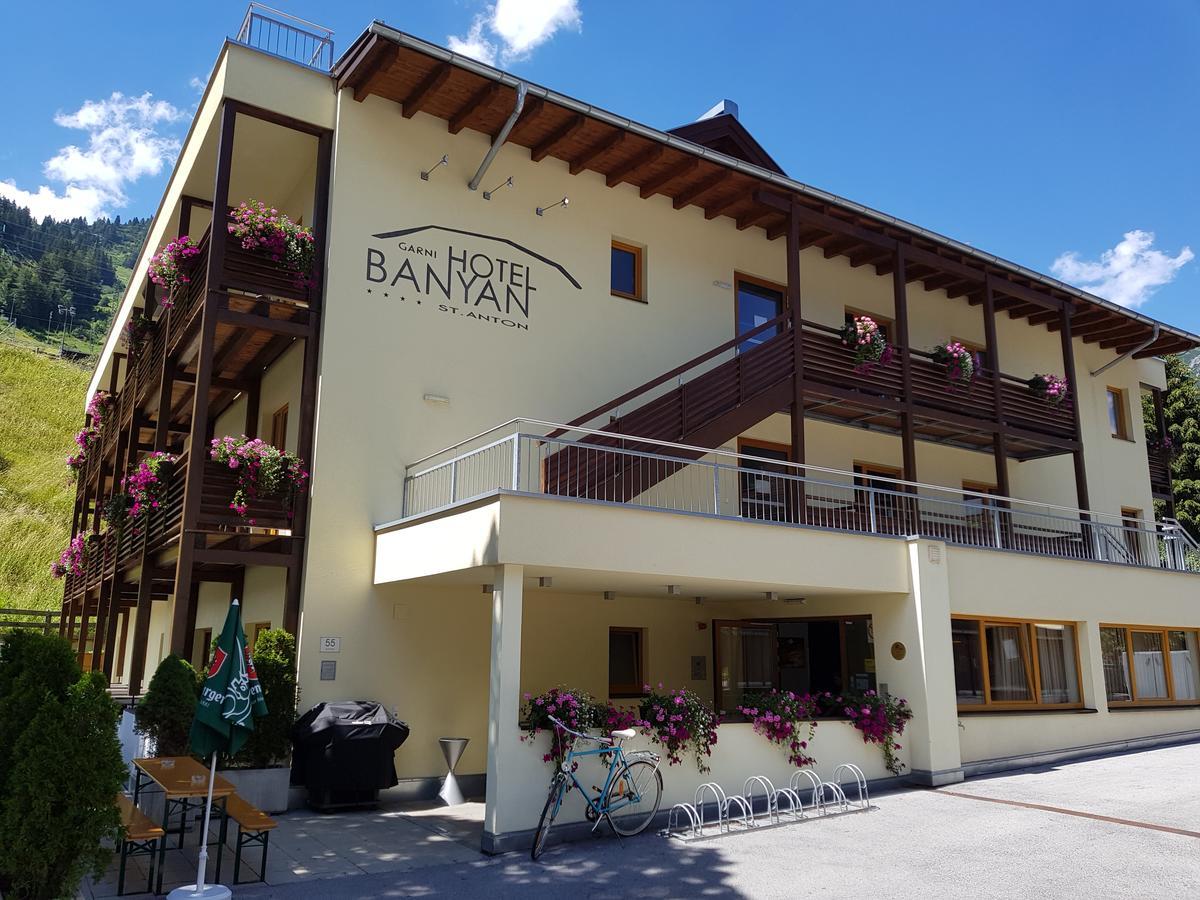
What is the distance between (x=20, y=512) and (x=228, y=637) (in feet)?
129

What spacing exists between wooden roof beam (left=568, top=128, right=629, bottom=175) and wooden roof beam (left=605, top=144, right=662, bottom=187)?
46 centimetres

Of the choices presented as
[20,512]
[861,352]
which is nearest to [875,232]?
[861,352]

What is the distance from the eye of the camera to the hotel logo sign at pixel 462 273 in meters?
Result: 12.1

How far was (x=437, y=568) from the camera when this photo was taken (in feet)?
32.1

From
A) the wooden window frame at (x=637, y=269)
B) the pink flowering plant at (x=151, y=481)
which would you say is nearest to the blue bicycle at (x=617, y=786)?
the pink flowering plant at (x=151, y=481)

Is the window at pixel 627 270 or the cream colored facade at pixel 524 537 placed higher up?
the window at pixel 627 270

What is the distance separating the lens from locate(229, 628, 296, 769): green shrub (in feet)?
32.1

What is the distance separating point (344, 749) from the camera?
32.4 feet

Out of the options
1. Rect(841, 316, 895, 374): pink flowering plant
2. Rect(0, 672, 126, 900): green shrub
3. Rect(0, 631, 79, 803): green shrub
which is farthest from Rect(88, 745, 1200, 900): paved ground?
Rect(841, 316, 895, 374): pink flowering plant

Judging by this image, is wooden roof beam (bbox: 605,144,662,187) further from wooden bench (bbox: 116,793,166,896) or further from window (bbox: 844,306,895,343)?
wooden bench (bbox: 116,793,166,896)

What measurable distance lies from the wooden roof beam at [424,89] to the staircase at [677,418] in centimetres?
477

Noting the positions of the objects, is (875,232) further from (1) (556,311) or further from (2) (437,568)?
(2) (437,568)

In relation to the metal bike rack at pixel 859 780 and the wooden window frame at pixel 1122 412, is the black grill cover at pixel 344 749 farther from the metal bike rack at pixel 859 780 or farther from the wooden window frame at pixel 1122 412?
the wooden window frame at pixel 1122 412

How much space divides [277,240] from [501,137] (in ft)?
10.4
